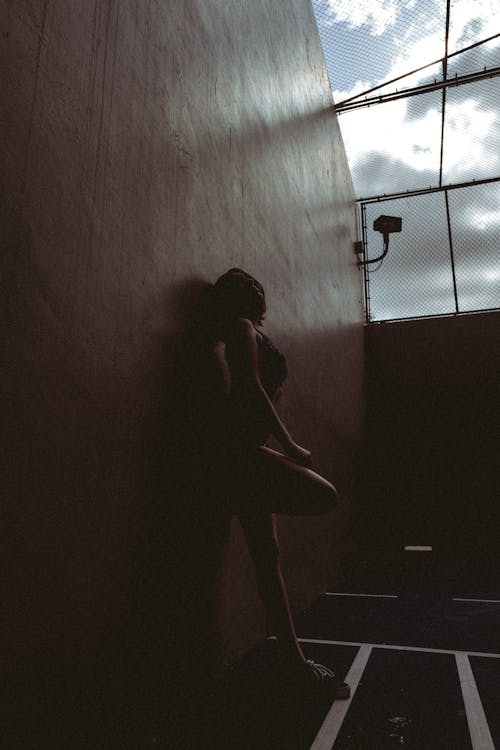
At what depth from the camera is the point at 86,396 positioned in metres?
0.93

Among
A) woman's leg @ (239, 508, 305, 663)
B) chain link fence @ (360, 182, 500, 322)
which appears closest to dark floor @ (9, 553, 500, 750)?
woman's leg @ (239, 508, 305, 663)

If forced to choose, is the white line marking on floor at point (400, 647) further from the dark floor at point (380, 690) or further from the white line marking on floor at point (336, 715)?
the white line marking on floor at point (336, 715)

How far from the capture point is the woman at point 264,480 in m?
1.32

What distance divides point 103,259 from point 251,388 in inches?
21.9

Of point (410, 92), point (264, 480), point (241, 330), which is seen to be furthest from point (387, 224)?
point (264, 480)

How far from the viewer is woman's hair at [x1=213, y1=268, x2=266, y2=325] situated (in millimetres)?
1479

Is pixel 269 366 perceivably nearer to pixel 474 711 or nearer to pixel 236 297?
pixel 236 297

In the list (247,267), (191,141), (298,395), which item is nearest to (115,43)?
(191,141)

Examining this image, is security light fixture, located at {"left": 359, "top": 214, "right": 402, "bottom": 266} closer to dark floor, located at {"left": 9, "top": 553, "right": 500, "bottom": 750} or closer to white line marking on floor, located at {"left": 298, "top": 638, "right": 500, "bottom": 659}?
dark floor, located at {"left": 9, "top": 553, "right": 500, "bottom": 750}

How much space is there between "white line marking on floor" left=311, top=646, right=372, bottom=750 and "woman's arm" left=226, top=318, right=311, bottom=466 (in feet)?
2.20

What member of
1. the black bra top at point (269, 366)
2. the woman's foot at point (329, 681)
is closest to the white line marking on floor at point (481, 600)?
the woman's foot at point (329, 681)

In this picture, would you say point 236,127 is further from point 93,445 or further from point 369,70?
point 369,70

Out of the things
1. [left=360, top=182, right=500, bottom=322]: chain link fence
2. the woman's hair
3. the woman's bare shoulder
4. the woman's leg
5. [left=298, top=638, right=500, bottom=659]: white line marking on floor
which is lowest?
[left=298, top=638, right=500, bottom=659]: white line marking on floor

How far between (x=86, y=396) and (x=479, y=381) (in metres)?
5.55
